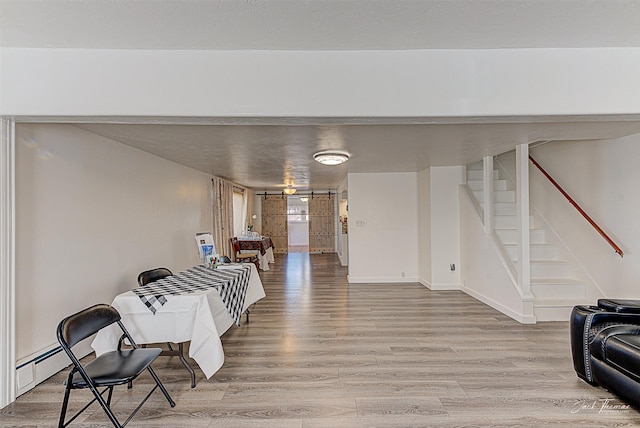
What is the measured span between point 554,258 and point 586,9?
13.7 feet

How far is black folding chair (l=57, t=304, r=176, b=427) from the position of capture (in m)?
1.87

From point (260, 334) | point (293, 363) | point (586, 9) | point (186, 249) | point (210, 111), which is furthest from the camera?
point (186, 249)

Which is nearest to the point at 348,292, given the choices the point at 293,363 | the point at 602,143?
the point at 293,363

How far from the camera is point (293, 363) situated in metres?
3.03

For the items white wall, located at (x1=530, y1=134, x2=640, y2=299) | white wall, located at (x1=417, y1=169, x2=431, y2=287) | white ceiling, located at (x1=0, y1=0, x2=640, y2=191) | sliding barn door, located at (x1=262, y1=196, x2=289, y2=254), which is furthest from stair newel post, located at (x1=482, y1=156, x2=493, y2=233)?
sliding barn door, located at (x1=262, y1=196, x2=289, y2=254)

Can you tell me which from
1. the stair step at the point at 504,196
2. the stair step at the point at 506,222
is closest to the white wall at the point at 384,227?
the stair step at the point at 504,196

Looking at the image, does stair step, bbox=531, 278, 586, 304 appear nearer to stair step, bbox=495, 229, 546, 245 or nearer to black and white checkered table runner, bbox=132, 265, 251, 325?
stair step, bbox=495, 229, 546, 245

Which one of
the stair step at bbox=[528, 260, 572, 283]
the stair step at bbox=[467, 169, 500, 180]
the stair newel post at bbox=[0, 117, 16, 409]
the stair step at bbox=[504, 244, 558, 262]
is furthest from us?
the stair step at bbox=[467, 169, 500, 180]

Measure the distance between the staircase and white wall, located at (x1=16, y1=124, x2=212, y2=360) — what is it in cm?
499

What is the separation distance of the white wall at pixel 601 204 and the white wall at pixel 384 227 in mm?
2364

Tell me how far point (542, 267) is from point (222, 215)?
622 cm

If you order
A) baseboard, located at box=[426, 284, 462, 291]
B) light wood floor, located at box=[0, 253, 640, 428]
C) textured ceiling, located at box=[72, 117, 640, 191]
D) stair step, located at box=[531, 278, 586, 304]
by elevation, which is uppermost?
textured ceiling, located at box=[72, 117, 640, 191]

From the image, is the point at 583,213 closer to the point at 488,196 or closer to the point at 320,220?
the point at 488,196

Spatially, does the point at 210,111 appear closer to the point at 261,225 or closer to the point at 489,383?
the point at 489,383
